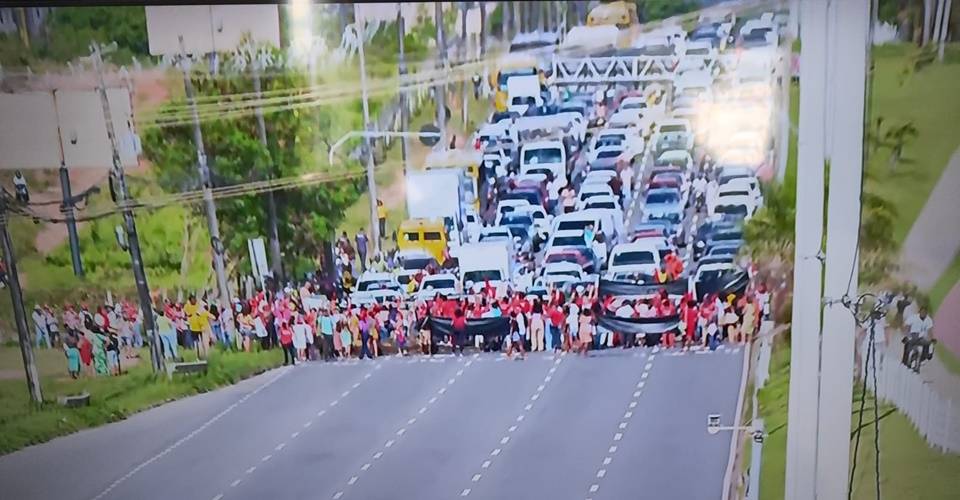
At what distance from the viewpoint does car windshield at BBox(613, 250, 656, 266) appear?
5.43ft

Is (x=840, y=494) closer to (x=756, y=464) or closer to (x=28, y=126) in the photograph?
(x=756, y=464)

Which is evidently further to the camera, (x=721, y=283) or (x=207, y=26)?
(x=721, y=283)

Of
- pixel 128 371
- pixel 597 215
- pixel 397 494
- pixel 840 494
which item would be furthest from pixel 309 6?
pixel 840 494

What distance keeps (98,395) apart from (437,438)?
690mm

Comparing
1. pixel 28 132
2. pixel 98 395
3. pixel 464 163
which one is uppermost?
pixel 28 132

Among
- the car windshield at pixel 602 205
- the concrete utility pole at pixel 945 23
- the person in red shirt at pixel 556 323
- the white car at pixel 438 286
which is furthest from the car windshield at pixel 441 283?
the concrete utility pole at pixel 945 23

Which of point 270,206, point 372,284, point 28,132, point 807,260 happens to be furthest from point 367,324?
point 807,260

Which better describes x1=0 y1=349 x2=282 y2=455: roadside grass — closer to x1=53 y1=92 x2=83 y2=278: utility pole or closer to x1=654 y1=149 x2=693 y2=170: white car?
x1=53 y1=92 x2=83 y2=278: utility pole

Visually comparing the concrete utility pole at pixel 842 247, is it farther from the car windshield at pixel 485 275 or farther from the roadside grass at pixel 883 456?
the car windshield at pixel 485 275

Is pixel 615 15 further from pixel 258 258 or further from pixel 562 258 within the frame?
pixel 258 258

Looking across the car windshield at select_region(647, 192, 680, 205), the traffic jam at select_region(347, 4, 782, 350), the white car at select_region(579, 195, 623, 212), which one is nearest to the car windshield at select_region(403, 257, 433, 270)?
the traffic jam at select_region(347, 4, 782, 350)

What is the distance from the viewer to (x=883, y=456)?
1.74 metres

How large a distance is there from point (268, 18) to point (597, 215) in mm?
732

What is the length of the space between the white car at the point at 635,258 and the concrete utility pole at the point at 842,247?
35cm
